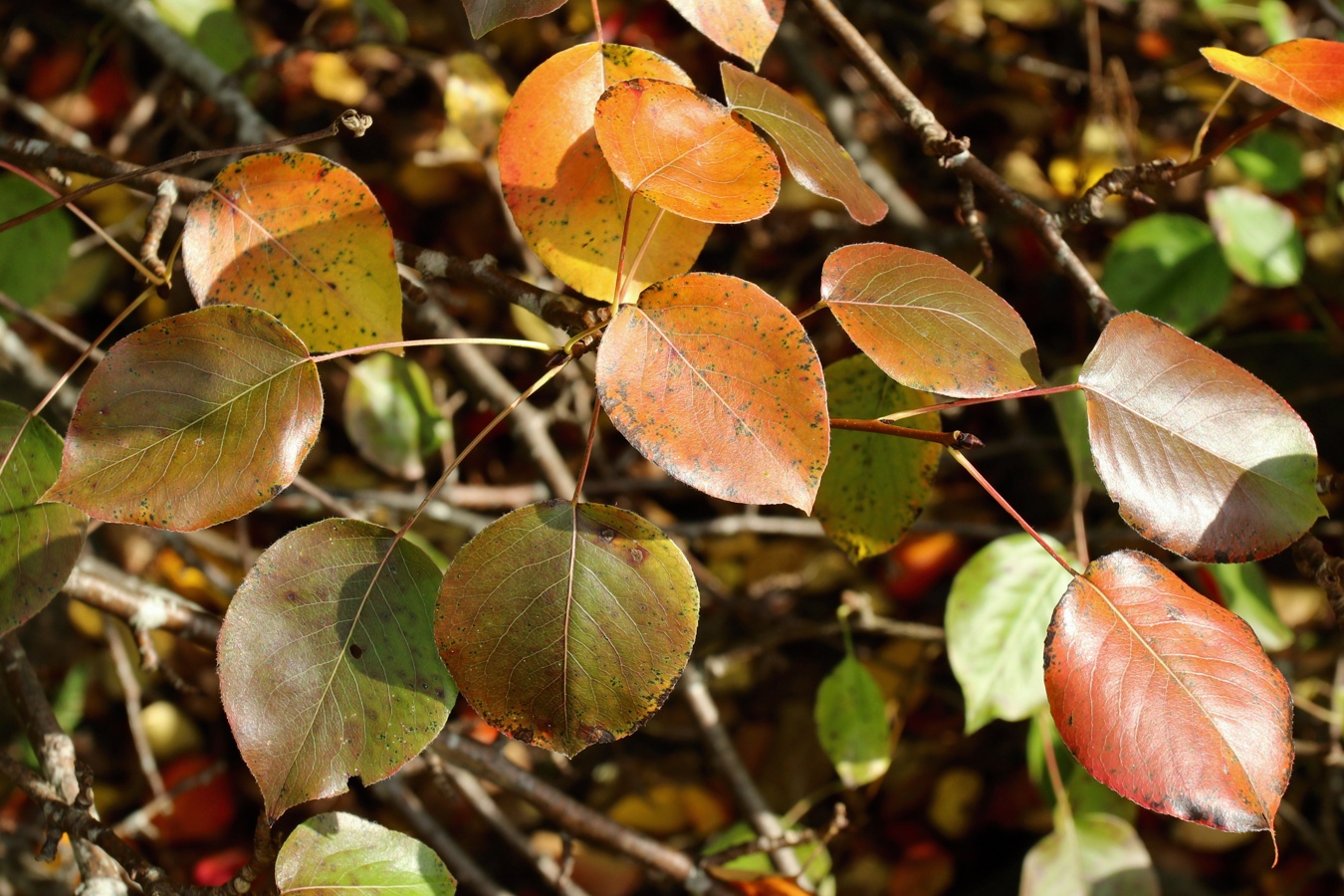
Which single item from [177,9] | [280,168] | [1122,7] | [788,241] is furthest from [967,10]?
[280,168]

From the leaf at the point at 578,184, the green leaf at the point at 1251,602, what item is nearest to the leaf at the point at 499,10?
the leaf at the point at 578,184

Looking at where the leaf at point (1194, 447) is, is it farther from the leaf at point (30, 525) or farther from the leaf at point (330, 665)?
the leaf at point (30, 525)

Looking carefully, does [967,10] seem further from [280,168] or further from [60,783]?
[60,783]

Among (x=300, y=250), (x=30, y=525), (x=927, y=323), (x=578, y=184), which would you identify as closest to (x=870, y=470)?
(x=927, y=323)

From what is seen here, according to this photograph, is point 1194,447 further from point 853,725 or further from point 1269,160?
point 1269,160

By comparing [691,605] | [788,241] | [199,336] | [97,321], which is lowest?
[97,321]

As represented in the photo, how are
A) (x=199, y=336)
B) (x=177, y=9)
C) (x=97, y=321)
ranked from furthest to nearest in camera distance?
(x=97, y=321), (x=177, y=9), (x=199, y=336)
